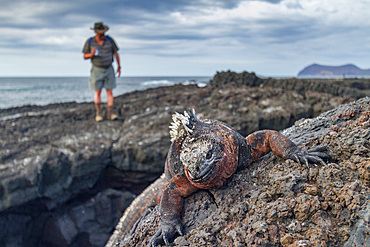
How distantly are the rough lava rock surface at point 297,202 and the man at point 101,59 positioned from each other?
6.53 m

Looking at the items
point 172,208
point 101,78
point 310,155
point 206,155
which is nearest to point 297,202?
point 310,155

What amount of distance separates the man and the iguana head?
21.4 ft

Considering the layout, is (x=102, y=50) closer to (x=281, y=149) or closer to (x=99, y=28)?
(x=99, y=28)

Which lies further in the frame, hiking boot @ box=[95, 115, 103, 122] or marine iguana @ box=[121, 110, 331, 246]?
hiking boot @ box=[95, 115, 103, 122]

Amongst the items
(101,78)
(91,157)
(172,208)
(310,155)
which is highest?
(101,78)

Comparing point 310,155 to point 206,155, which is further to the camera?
point 310,155

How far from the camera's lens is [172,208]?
8.24ft

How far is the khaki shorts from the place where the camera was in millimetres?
8727

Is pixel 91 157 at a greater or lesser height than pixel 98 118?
lesser

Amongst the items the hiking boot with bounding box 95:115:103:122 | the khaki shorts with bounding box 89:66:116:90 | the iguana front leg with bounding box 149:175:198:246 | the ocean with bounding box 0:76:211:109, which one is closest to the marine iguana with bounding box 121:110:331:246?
the iguana front leg with bounding box 149:175:198:246

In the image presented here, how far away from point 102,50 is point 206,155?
7.05 m

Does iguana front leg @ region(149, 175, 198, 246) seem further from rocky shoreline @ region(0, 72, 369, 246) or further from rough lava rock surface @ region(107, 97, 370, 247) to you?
rocky shoreline @ region(0, 72, 369, 246)

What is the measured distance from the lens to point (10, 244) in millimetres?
6188

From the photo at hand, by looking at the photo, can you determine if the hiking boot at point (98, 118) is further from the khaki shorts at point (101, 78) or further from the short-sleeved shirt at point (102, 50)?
Answer: the short-sleeved shirt at point (102, 50)
